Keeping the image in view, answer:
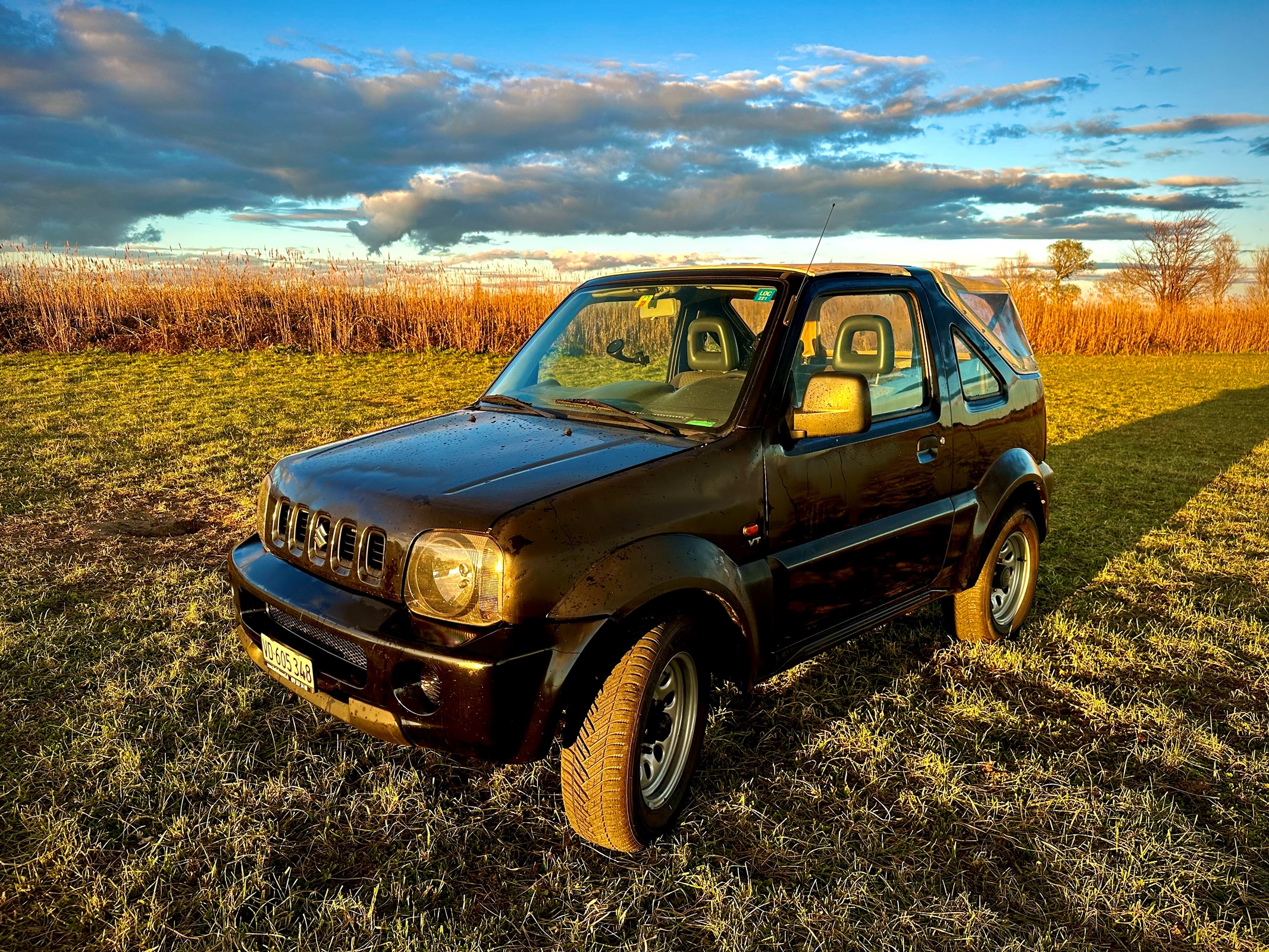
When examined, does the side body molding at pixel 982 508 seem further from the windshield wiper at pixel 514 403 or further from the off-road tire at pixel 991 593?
the windshield wiper at pixel 514 403

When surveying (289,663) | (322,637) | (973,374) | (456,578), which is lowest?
(289,663)

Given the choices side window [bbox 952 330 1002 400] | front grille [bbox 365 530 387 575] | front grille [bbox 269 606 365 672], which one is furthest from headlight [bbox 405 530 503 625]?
side window [bbox 952 330 1002 400]

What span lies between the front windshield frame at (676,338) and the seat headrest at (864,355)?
0.46m

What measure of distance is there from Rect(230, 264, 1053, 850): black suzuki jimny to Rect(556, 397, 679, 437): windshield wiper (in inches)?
0.7

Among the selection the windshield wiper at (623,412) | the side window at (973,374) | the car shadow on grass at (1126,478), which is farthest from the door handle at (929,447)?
the car shadow on grass at (1126,478)

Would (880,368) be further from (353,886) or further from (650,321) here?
(353,886)

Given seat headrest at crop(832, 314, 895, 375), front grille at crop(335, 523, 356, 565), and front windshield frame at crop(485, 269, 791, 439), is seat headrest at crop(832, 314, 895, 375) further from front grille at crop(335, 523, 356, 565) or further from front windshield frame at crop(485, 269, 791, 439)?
front grille at crop(335, 523, 356, 565)

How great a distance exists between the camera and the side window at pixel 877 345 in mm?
3580

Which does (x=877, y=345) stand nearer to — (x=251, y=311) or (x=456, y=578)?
(x=456, y=578)

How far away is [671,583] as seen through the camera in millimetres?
2574

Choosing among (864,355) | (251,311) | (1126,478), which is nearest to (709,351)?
(864,355)

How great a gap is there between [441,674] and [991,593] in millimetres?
3208

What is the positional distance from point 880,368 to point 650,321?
1062 millimetres

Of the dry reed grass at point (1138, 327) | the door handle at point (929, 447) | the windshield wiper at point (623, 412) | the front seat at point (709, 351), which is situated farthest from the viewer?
the dry reed grass at point (1138, 327)
